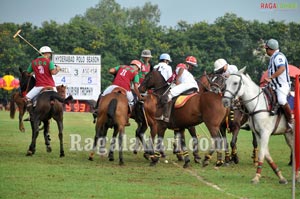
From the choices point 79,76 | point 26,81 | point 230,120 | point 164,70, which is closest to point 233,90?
point 230,120

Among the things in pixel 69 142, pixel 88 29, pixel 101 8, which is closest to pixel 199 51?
pixel 88 29

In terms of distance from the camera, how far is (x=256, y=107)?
52.1ft

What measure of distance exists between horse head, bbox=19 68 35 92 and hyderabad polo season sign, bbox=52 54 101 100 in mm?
34851

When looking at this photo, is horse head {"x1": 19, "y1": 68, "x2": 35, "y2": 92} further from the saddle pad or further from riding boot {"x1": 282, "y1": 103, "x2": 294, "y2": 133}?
riding boot {"x1": 282, "y1": 103, "x2": 294, "y2": 133}

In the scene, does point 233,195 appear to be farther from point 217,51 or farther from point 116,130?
point 217,51

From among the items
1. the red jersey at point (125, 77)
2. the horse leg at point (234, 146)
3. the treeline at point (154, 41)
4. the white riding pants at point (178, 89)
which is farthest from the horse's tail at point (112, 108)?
the treeline at point (154, 41)

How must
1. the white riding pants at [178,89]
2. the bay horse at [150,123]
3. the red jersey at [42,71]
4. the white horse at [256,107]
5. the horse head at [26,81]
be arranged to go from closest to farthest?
the white horse at [256,107] < the white riding pants at [178,89] < the bay horse at [150,123] < the red jersey at [42,71] < the horse head at [26,81]

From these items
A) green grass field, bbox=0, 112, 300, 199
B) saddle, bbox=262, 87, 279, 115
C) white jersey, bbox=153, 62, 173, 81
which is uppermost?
white jersey, bbox=153, 62, 173, 81

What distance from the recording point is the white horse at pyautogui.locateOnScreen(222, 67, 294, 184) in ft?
51.6

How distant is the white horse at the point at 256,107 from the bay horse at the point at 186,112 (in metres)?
1.93

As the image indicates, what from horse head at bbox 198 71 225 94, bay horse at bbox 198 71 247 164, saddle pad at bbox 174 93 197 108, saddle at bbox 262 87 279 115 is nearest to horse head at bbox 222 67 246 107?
saddle at bbox 262 87 279 115

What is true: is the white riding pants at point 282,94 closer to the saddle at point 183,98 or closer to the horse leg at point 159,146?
the saddle at point 183,98

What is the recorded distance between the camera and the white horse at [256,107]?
15719 millimetres

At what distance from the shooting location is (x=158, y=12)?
126125 millimetres
